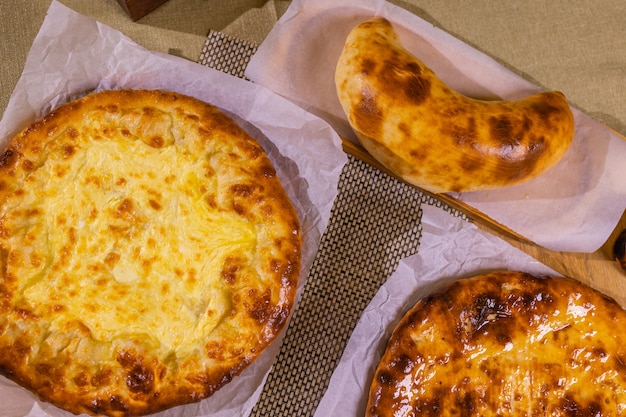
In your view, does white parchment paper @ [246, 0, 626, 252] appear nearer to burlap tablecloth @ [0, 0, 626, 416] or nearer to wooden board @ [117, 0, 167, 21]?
burlap tablecloth @ [0, 0, 626, 416]

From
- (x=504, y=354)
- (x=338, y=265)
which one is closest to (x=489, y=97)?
(x=338, y=265)

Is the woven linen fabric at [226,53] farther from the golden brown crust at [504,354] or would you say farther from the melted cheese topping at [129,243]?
the golden brown crust at [504,354]

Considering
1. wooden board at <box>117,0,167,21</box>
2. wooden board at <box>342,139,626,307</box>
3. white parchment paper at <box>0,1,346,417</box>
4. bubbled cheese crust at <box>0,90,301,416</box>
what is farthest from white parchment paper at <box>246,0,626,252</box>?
wooden board at <box>117,0,167,21</box>

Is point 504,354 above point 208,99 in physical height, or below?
below

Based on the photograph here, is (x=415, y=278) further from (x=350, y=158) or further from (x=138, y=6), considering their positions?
(x=138, y=6)

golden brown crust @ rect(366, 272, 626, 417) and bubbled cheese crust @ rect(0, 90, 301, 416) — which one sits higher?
bubbled cheese crust @ rect(0, 90, 301, 416)

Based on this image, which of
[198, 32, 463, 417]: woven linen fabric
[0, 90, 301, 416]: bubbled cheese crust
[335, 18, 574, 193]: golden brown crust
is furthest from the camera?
[198, 32, 463, 417]: woven linen fabric

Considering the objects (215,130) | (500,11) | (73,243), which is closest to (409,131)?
(215,130)
